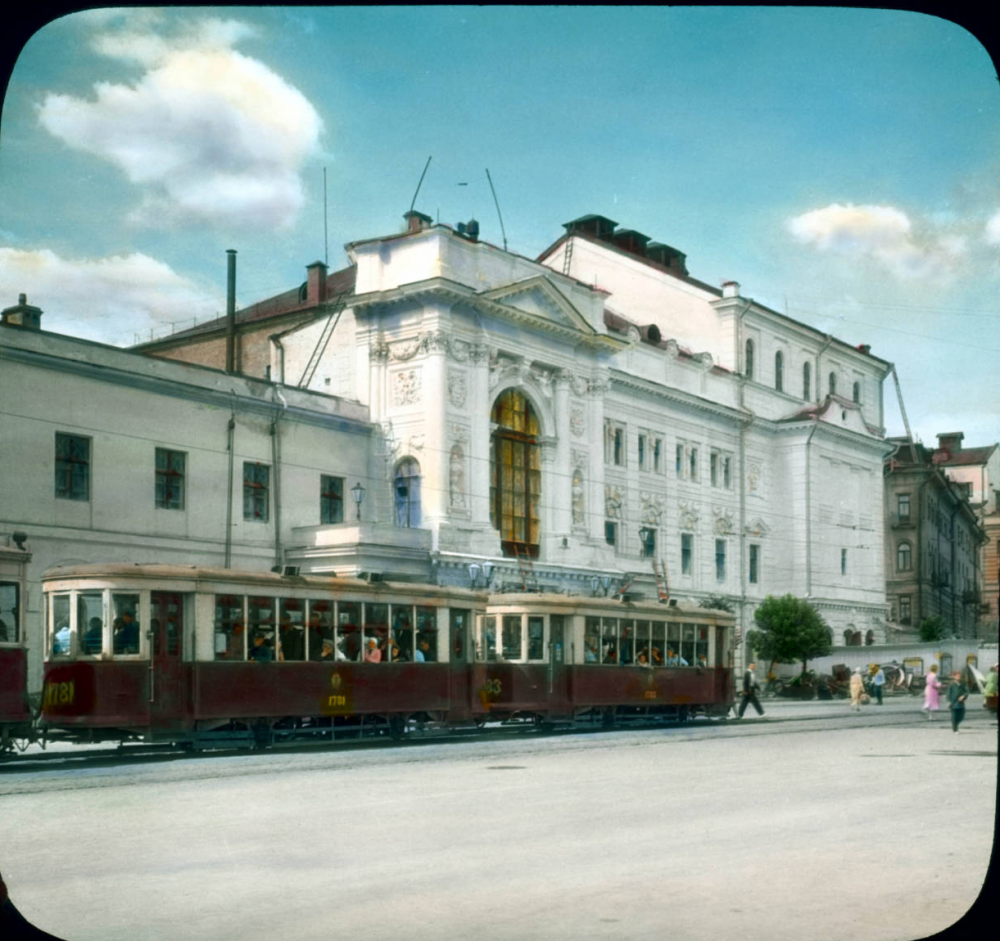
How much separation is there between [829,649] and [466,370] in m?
6.62

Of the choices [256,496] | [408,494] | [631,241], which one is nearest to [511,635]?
[408,494]

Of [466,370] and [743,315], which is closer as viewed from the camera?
[743,315]

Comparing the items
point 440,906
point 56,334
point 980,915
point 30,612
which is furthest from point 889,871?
point 30,612

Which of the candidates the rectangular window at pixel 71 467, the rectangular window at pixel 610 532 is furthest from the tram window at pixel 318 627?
the rectangular window at pixel 610 532

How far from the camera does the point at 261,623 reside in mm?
14539

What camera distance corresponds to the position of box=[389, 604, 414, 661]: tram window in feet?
53.4

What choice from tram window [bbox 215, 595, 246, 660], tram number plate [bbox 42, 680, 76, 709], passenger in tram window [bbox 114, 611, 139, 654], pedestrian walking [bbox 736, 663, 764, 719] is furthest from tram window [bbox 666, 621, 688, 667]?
tram number plate [bbox 42, 680, 76, 709]

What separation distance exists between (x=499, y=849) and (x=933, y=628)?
4984 mm

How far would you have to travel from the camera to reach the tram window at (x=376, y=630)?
1588cm

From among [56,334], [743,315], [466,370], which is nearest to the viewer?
[56,334]

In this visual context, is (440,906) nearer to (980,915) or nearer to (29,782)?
(980,915)

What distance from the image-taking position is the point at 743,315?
38.7 ft

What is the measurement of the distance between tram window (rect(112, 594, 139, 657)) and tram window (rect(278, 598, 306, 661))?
1.72 m

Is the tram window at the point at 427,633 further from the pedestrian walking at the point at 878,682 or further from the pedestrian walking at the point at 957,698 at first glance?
the pedestrian walking at the point at 957,698
